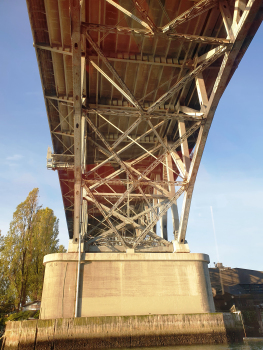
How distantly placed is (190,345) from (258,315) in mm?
11501

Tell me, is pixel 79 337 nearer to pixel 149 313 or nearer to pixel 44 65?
pixel 149 313

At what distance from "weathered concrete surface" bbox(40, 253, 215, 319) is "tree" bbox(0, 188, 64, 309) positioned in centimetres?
1385

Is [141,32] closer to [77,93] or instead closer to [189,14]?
[189,14]

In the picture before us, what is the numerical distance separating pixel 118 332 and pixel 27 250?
17305 mm

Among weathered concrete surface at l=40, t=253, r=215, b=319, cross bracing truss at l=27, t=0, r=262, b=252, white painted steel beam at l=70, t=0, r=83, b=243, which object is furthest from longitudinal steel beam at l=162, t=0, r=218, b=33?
weathered concrete surface at l=40, t=253, r=215, b=319

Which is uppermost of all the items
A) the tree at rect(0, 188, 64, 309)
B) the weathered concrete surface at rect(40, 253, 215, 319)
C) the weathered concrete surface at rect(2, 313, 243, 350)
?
the tree at rect(0, 188, 64, 309)

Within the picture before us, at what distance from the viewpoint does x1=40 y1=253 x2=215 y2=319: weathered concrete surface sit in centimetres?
952

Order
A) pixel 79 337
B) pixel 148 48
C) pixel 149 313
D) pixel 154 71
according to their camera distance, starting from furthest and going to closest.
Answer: pixel 154 71
pixel 148 48
pixel 149 313
pixel 79 337

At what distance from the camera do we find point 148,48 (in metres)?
10.3

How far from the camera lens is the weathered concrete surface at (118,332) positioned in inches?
328

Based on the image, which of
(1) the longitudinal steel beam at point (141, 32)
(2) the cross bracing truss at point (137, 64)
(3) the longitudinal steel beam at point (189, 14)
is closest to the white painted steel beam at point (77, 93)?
(2) the cross bracing truss at point (137, 64)

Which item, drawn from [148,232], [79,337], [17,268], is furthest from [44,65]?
[17,268]

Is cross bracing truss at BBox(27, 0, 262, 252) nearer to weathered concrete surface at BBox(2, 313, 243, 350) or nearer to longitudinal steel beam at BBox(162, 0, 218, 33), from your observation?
longitudinal steel beam at BBox(162, 0, 218, 33)

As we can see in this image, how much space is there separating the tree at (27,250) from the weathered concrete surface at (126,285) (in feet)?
45.5
